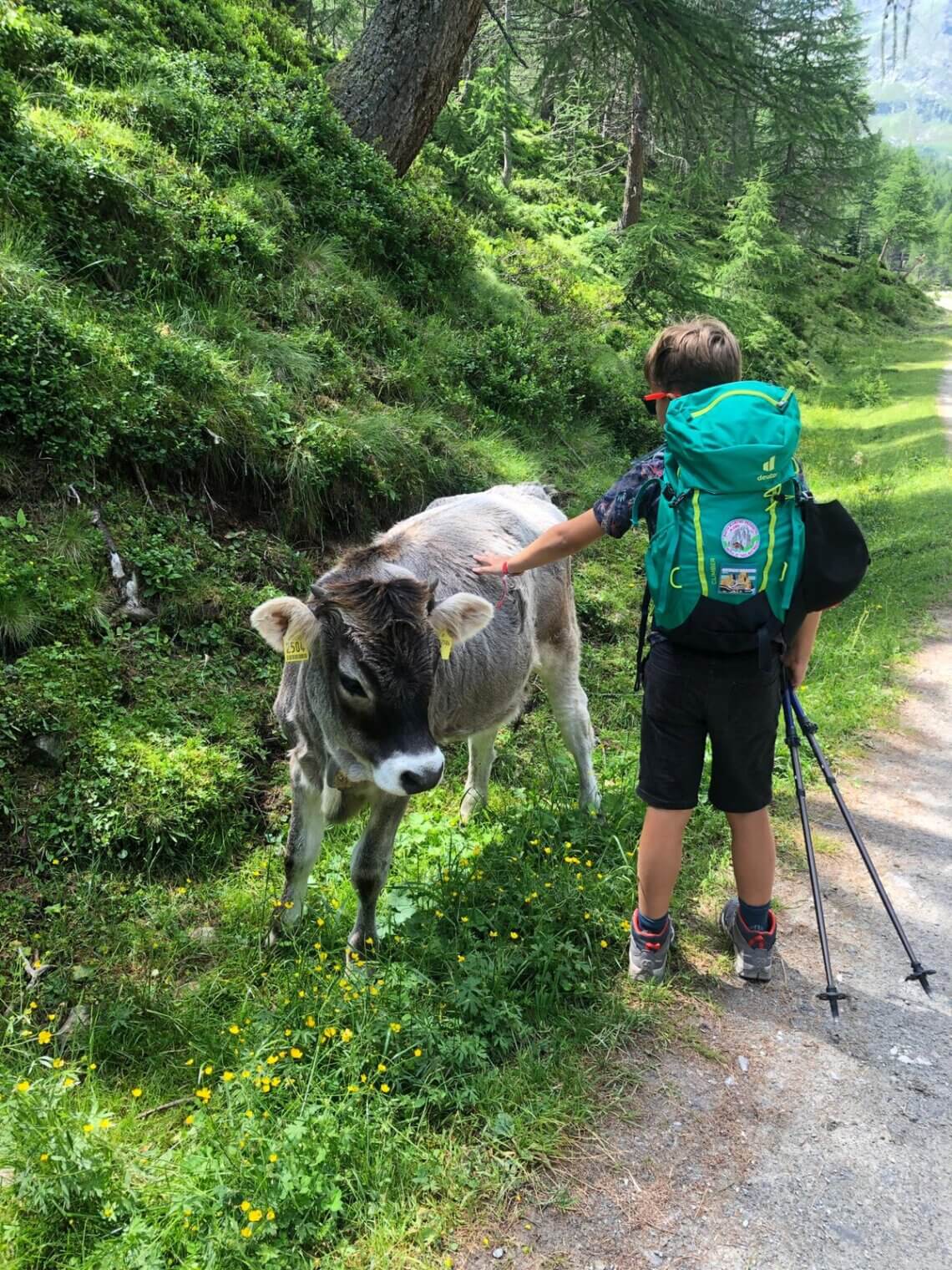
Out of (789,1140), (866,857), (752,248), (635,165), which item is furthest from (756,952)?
(752,248)

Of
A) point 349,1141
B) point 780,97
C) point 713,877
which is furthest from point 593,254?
point 349,1141

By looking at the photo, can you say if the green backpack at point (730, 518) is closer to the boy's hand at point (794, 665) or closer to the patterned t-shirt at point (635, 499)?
the patterned t-shirt at point (635, 499)

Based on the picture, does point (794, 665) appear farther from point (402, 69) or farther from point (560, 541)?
point (402, 69)

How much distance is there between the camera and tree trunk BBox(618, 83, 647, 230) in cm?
1980

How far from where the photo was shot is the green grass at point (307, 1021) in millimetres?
2801

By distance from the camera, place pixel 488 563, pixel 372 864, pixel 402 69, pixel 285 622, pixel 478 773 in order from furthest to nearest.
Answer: pixel 402 69 → pixel 478 773 → pixel 488 563 → pixel 372 864 → pixel 285 622

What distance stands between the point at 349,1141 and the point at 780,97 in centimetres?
1401

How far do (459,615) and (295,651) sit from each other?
2.81ft

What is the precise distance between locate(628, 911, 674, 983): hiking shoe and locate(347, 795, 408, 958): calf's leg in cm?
137

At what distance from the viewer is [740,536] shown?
3297mm

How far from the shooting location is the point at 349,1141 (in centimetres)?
304

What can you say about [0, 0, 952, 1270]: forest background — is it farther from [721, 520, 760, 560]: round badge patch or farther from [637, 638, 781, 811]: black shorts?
[721, 520, 760, 560]: round badge patch

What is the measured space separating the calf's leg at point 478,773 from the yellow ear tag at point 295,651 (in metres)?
2.19

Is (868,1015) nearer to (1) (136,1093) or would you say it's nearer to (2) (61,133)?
(1) (136,1093)
